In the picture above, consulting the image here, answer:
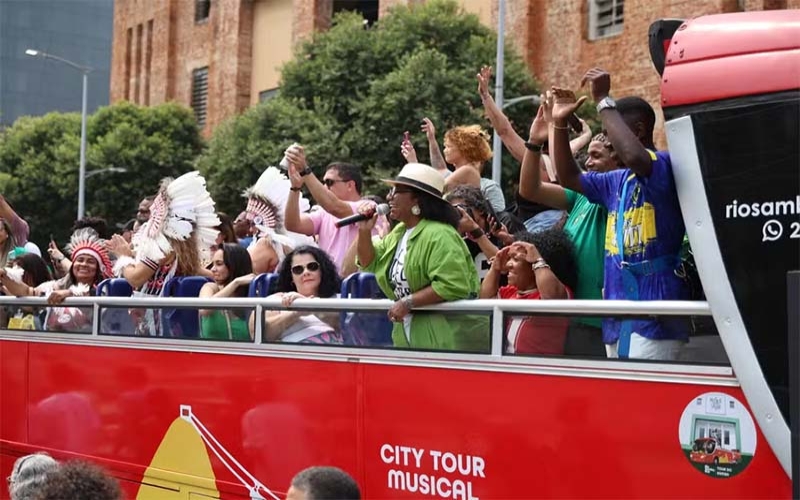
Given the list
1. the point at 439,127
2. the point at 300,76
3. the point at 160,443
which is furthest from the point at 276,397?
the point at 300,76

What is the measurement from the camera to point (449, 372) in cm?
471

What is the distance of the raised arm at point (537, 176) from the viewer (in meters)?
5.06

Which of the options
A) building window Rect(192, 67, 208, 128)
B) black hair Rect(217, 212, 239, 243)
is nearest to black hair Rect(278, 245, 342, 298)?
black hair Rect(217, 212, 239, 243)

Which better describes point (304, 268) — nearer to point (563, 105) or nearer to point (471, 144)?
point (471, 144)

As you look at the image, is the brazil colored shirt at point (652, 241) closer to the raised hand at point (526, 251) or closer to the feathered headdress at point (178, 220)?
the raised hand at point (526, 251)

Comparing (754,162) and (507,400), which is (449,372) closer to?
(507,400)

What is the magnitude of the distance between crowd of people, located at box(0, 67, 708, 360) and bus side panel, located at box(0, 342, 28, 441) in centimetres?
21

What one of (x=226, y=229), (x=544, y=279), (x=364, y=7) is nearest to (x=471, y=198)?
A: (x=544, y=279)

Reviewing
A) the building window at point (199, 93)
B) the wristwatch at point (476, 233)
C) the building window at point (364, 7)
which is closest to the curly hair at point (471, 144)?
the wristwatch at point (476, 233)

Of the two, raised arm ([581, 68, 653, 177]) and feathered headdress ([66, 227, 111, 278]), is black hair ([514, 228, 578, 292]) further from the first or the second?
feathered headdress ([66, 227, 111, 278])

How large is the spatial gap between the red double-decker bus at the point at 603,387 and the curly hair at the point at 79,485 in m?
1.46

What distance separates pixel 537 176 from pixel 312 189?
6.65 feet

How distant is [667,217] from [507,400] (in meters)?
0.93

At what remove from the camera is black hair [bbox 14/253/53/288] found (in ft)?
28.0
